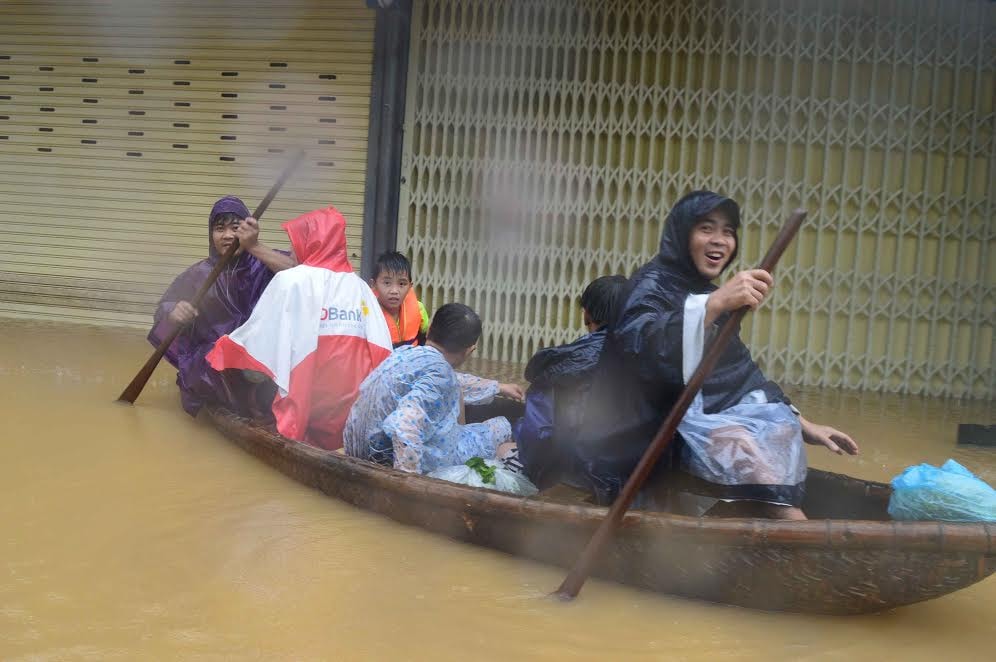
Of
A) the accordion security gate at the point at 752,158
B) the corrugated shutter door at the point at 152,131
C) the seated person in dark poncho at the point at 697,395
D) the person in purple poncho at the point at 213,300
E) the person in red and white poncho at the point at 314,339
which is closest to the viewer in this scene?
the seated person in dark poncho at the point at 697,395

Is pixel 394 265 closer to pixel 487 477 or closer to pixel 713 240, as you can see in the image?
pixel 487 477

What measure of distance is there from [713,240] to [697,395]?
499 millimetres

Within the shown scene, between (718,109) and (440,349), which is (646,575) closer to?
(440,349)

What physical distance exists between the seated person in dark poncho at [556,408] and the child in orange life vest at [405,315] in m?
0.75

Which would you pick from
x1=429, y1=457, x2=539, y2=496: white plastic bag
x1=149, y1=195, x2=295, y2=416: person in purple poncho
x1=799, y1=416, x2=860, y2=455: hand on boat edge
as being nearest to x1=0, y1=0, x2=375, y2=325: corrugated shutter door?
x1=149, y1=195, x2=295, y2=416: person in purple poncho

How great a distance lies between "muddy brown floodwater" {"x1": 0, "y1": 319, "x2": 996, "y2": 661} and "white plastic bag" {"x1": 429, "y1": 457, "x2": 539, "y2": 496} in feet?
1.13

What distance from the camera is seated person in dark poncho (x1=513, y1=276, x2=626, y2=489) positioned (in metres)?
3.52

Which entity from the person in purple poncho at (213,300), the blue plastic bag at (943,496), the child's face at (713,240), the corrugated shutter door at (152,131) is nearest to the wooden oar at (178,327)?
the person in purple poncho at (213,300)

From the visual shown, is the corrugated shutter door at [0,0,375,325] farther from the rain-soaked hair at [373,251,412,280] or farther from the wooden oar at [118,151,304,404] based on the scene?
the rain-soaked hair at [373,251,412,280]

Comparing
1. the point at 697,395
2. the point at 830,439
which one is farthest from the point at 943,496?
the point at 697,395

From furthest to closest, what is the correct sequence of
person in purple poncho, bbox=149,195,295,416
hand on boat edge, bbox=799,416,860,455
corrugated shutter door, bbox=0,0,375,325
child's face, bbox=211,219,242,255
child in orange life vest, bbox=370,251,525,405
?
corrugated shutter door, bbox=0,0,375,325, child's face, bbox=211,219,242,255, person in purple poncho, bbox=149,195,295,416, child in orange life vest, bbox=370,251,525,405, hand on boat edge, bbox=799,416,860,455

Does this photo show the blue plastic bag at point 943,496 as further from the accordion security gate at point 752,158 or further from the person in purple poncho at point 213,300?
the accordion security gate at point 752,158

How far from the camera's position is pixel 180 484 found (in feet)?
12.3

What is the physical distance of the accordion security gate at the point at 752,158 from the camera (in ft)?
25.0
